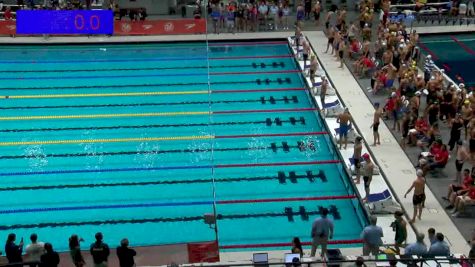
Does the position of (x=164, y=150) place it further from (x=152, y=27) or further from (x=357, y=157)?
(x=152, y=27)

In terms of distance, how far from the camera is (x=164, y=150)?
49.5 feet

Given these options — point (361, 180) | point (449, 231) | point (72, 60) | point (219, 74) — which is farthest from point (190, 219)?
point (72, 60)

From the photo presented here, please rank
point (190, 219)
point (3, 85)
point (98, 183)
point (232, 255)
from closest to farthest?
point (232, 255) → point (190, 219) → point (98, 183) → point (3, 85)

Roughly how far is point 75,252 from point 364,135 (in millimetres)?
7401

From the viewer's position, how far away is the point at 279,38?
2227 centimetres

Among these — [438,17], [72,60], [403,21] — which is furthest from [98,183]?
[438,17]

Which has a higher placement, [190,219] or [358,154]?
[358,154]

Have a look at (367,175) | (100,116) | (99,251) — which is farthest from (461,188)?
(100,116)

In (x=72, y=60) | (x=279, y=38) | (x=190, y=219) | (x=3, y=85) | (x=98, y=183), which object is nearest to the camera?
(x=190, y=219)

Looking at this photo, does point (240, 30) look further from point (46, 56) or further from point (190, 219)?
point (190, 219)

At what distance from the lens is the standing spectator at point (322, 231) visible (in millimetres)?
10234

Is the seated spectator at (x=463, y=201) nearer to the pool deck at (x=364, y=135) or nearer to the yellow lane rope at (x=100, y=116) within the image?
the pool deck at (x=364, y=135)

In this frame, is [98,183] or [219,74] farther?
[219,74]

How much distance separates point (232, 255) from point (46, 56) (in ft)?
39.8
